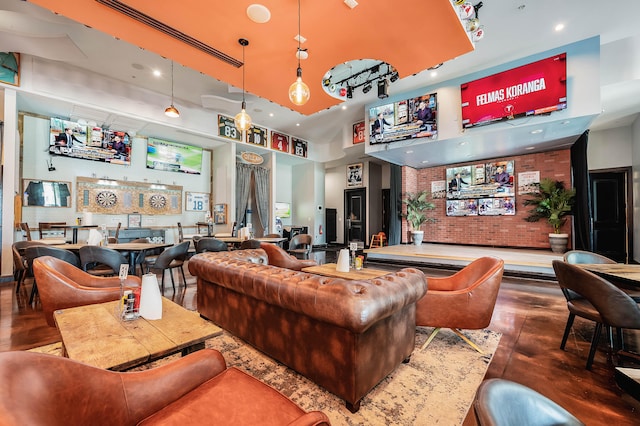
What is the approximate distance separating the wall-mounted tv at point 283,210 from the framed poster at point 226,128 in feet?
11.7

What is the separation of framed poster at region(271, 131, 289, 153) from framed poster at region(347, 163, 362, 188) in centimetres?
295

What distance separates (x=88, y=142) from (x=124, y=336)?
24.3 ft

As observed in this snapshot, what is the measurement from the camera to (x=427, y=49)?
11.5 feet

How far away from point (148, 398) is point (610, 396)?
2.77 metres

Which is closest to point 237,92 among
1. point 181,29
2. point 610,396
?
point 181,29

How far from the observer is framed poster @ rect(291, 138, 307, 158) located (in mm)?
10078

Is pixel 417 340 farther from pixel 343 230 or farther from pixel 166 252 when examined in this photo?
pixel 343 230

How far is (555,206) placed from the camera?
673 cm

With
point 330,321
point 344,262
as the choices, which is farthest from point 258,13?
point 330,321

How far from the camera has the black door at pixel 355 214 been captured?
1080cm

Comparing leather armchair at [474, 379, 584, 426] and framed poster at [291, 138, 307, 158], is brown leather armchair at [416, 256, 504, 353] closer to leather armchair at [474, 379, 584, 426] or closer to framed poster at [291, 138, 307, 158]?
leather armchair at [474, 379, 584, 426]

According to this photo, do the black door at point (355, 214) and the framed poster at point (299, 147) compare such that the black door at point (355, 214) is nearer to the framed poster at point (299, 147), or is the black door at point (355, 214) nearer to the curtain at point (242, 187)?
the framed poster at point (299, 147)

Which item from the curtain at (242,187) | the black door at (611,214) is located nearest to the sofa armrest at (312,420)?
the curtain at (242,187)

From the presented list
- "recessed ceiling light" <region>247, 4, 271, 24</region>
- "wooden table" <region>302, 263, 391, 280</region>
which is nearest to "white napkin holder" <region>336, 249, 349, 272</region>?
"wooden table" <region>302, 263, 391, 280</region>
